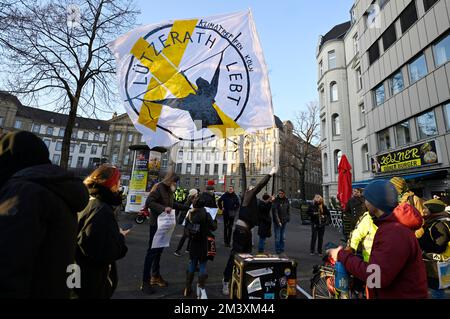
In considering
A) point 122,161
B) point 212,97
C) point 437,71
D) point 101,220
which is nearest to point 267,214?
point 212,97

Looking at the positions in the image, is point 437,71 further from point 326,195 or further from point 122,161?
point 122,161

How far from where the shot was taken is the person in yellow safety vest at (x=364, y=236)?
2764 millimetres

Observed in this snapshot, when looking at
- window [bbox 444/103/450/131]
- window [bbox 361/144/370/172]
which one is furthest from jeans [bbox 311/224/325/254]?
window [bbox 361/144/370/172]

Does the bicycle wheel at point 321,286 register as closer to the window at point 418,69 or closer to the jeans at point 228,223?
the jeans at point 228,223

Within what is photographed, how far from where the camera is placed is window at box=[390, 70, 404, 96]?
14.5 m

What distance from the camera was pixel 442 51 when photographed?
37.9ft

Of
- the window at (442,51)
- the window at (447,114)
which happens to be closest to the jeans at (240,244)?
the window at (447,114)

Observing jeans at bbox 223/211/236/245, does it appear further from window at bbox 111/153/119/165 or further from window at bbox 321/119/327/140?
window at bbox 111/153/119/165

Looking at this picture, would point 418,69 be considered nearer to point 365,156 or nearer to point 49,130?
point 365,156

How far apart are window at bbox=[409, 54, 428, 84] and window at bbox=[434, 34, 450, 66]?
714 mm

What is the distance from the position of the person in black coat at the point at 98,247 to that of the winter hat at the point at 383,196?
7.33ft

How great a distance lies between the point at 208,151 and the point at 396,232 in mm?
2919
